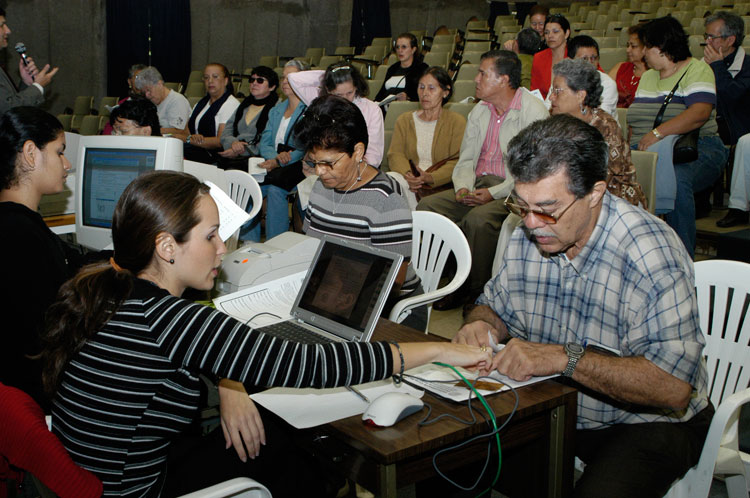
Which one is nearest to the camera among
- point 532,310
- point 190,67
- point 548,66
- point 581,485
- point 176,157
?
point 581,485

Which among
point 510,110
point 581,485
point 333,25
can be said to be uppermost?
point 333,25

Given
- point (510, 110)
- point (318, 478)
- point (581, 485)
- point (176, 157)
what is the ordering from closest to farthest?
point (581, 485), point (318, 478), point (176, 157), point (510, 110)

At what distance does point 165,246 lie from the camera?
141 cm

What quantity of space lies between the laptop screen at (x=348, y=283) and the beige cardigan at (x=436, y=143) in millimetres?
2524

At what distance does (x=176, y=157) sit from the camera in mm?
2607

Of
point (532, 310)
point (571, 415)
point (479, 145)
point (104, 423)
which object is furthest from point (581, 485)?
point (479, 145)

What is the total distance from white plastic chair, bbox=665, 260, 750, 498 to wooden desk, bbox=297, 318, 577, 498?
0.32m

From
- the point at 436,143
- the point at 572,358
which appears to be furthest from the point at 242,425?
the point at 436,143

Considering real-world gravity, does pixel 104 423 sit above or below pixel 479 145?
below

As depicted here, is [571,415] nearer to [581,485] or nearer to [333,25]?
[581,485]

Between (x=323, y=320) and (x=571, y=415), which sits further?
(x=323, y=320)

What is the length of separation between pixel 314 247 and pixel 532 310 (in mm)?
798

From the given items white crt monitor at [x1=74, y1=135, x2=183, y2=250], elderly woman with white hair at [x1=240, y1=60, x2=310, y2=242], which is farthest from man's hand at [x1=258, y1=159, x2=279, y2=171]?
white crt monitor at [x1=74, y1=135, x2=183, y2=250]

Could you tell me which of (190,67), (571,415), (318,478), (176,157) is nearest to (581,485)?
(571,415)
